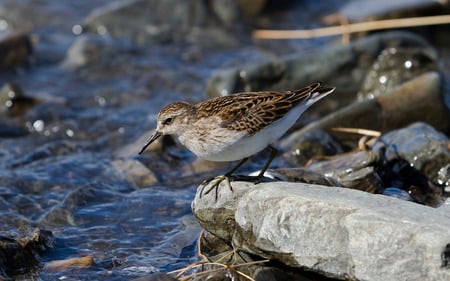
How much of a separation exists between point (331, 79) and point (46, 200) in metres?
4.18

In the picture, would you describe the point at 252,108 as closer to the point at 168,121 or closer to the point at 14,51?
the point at 168,121

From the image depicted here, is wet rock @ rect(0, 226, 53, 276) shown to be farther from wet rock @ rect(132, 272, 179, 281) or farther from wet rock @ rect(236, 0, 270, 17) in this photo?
wet rock @ rect(236, 0, 270, 17)

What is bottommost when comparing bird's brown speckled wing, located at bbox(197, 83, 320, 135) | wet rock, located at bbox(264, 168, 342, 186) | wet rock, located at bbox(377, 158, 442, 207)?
wet rock, located at bbox(377, 158, 442, 207)

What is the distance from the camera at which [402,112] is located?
30.9ft

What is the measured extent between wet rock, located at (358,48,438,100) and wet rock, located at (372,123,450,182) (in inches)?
90.1

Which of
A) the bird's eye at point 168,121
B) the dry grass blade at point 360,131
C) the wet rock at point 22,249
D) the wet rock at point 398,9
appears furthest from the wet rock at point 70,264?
the wet rock at point 398,9

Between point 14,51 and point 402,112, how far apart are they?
6.30m

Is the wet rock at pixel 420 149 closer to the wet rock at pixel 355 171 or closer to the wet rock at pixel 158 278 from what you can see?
the wet rock at pixel 355 171

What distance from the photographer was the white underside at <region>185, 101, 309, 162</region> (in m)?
6.56

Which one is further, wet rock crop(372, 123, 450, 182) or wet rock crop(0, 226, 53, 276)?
wet rock crop(372, 123, 450, 182)

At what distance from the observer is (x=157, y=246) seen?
744 centimetres

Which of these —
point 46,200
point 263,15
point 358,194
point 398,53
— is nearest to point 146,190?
point 46,200

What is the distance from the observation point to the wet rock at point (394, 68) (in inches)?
426

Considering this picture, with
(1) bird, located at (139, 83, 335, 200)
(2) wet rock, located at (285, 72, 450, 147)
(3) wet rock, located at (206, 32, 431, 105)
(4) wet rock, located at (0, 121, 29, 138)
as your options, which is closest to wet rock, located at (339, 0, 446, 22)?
(3) wet rock, located at (206, 32, 431, 105)
